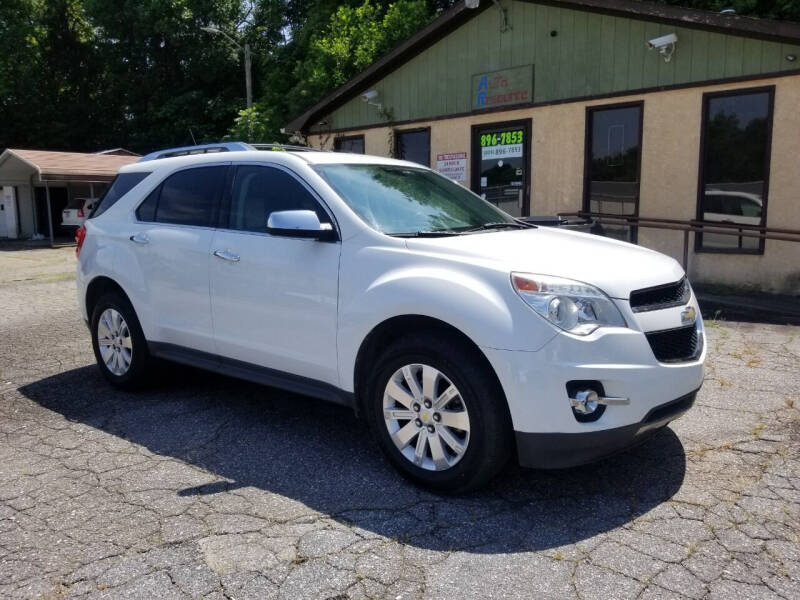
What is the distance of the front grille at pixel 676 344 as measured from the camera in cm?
338

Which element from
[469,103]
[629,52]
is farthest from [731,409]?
[469,103]

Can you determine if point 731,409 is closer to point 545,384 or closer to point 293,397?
point 545,384

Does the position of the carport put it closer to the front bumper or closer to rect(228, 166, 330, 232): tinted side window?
rect(228, 166, 330, 232): tinted side window

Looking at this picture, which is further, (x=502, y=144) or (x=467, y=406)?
(x=502, y=144)

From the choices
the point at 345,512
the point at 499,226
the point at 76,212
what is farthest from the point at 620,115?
the point at 76,212

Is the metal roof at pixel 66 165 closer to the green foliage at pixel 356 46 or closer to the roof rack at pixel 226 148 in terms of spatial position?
the green foliage at pixel 356 46

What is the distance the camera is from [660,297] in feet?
11.7

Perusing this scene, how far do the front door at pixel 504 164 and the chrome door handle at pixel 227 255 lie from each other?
344 inches

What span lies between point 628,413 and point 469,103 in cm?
1069

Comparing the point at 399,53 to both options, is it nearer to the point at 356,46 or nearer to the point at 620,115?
the point at 620,115

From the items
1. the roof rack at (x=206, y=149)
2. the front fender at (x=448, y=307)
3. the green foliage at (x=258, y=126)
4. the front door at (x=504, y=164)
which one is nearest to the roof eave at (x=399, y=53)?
the front door at (x=504, y=164)

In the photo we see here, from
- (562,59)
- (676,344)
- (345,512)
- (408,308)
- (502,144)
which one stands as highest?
(562,59)

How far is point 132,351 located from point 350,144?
1129 centimetres

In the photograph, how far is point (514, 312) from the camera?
321 cm
